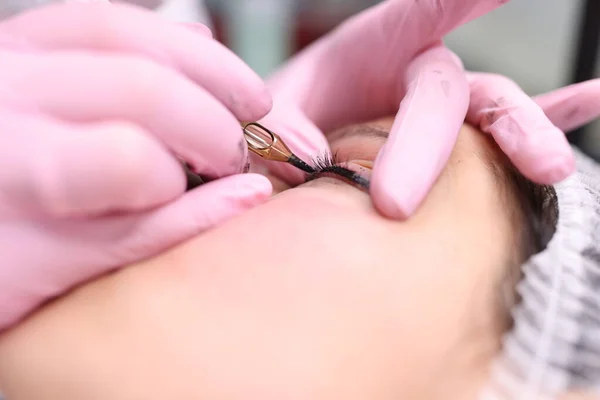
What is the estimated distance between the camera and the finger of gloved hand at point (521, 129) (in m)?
0.54

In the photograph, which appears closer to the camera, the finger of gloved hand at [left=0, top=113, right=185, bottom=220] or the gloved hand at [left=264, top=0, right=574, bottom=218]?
the finger of gloved hand at [left=0, top=113, right=185, bottom=220]

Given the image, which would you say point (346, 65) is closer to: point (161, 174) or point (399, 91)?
point (399, 91)

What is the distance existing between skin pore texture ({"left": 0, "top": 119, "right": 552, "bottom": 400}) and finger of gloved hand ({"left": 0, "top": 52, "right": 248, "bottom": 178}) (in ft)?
0.33

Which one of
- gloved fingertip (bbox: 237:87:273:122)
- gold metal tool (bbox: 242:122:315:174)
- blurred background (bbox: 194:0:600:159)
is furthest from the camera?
blurred background (bbox: 194:0:600:159)

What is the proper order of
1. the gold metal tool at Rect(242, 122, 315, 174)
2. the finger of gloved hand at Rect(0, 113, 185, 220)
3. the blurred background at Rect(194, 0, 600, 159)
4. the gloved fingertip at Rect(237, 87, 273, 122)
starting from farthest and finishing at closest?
the blurred background at Rect(194, 0, 600, 159)
the gold metal tool at Rect(242, 122, 315, 174)
the gloved fingertip at Rect(237, 87, 273, 122)
the finger of gloved hand at Rect(0, 113, 185, 220)

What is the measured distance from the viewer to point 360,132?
0.70 m

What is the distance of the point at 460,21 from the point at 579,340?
38 cm

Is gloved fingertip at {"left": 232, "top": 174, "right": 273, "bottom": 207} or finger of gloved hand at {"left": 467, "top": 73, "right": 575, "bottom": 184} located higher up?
finger of gloved hand at {"left": 467, "top": 73, "right": 575, "bottom": 184}

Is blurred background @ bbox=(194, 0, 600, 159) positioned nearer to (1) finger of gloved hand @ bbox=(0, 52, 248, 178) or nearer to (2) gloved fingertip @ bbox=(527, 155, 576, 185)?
(2) gloved fingertip @ bbox=(527, 155, 576, 185)

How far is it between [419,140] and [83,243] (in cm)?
31

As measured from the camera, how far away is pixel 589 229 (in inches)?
20.6

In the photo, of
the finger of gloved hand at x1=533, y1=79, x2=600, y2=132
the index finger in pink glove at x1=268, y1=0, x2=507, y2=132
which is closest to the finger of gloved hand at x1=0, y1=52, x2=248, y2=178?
the index finger in pink glove at x1=268, y1=0, x2=507, y2=132

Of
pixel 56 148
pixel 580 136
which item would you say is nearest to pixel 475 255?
pixel 56 148

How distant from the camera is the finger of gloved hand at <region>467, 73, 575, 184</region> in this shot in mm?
535
